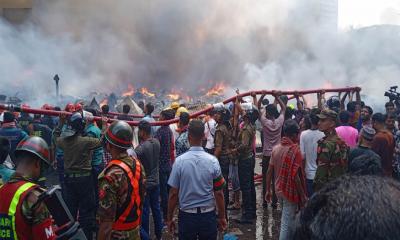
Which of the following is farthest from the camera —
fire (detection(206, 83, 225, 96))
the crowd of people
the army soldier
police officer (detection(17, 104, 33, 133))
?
fire (detection(206, 83, 225, 96))

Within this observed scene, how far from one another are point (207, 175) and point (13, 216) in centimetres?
169

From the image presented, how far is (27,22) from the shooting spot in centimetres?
2084

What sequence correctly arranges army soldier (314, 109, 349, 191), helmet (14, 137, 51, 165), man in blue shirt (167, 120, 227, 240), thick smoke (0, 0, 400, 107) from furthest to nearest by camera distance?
thick smoke (0, 0, 400, 107) → army soldier (314, 109, 349, 191) → man in blue shirt (167, 120, 227, 240) → helmet (14, 137, 51, 165)

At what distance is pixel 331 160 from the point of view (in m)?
4.22

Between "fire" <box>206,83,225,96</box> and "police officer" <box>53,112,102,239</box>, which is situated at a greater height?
"fire" <box>206,83,225,96</box>

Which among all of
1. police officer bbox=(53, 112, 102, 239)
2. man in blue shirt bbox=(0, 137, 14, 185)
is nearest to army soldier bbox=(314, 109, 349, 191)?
police officer bbox=(53, 112, 102, 239)

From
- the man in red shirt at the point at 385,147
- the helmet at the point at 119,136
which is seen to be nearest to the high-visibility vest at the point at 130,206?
the helmet at the point at 119,136

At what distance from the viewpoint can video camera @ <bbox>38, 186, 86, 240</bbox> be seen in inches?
85.7

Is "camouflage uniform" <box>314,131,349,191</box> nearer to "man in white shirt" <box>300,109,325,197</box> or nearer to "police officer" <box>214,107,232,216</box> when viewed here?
"man in white shirt" <box>300,109,325,197</box>

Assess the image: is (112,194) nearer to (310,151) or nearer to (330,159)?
(330,159)

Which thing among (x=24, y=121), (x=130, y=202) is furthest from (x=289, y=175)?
(x=24, y=121)

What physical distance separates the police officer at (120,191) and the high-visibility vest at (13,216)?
65 cm

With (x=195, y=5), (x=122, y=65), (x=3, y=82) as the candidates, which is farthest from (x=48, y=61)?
(x=195, y=5)

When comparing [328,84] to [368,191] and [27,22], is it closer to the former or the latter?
[27,22]
